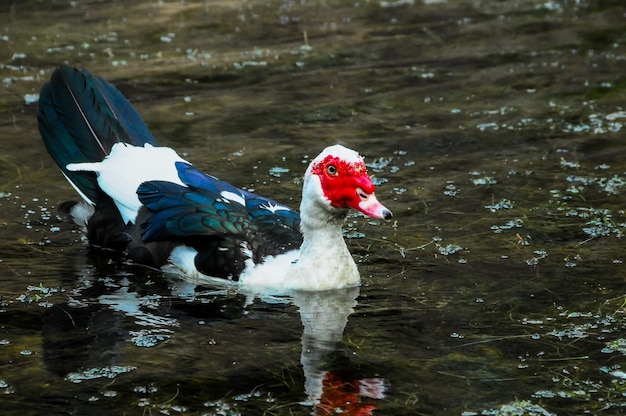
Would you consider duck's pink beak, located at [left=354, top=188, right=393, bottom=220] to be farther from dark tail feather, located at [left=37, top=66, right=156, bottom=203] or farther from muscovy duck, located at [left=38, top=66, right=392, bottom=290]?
dark tail feather, located at [left=37, top=66, right=156, bottom=203]

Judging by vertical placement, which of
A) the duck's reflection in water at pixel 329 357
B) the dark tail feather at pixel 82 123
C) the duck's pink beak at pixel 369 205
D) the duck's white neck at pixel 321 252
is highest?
the dark tail feather at pixel 82 123

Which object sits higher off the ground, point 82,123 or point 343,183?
point 82,123

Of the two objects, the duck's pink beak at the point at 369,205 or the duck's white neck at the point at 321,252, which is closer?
the duck's pink beak at the point at 369,205

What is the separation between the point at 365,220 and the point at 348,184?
159cm

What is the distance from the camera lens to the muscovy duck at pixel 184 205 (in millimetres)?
6355

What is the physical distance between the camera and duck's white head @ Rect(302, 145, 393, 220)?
6141mm

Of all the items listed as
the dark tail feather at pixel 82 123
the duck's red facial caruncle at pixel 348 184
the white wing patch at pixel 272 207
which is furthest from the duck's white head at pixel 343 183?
the dark tail feather at pixel 82 123

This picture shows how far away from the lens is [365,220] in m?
7.73

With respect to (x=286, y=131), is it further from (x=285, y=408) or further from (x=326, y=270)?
(x=285, y=408)

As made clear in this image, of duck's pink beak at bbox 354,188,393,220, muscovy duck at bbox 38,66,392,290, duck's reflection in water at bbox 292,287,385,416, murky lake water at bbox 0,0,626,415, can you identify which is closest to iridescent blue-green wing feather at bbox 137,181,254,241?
muscovy duck at bbox 38,66,392,290

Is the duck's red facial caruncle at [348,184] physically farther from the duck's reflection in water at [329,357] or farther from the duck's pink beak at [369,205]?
the duck's reflection in water at [329,357]

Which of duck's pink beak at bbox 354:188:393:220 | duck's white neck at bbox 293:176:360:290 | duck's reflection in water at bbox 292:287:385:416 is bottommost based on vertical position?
duck's reflection in water at bbox 292:287:385:416

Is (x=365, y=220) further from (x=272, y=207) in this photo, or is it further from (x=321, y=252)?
(x=321, y=252)

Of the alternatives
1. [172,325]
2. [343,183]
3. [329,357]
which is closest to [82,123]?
[172,325]
